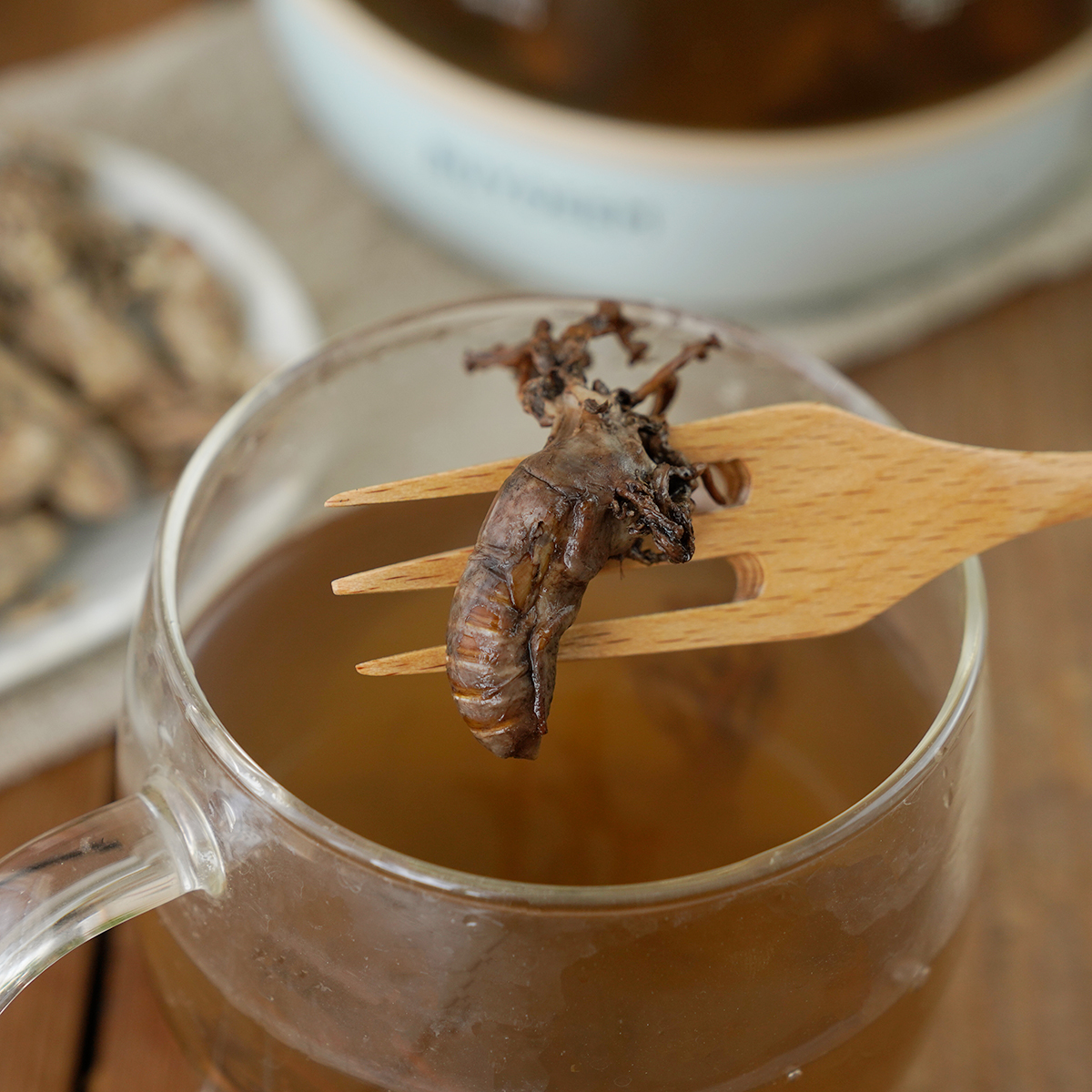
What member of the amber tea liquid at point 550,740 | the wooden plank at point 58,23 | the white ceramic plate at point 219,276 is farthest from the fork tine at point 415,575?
the wooden plank at point 58,23

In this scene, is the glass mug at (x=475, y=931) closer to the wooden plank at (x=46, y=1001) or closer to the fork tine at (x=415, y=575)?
the fork tine at (x=415, y=575)

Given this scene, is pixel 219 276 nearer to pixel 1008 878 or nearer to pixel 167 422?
pixel 167 422

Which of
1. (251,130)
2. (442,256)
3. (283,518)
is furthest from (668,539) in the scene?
(251,130)

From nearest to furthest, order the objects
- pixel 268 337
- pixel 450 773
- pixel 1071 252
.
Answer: pixel 450 773, pixel 268 337, pixel 1071 252

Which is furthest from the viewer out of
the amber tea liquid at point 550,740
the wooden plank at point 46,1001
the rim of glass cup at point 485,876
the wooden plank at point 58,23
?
the wooden plank at point 58,23

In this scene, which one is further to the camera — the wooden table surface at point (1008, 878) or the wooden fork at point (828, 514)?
the wooden table surface at point (1008, 878)

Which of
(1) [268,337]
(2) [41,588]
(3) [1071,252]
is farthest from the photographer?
(3) [1071,252]

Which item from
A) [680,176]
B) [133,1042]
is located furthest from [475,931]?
[680,176]

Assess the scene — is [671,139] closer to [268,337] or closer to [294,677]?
[268,337]
